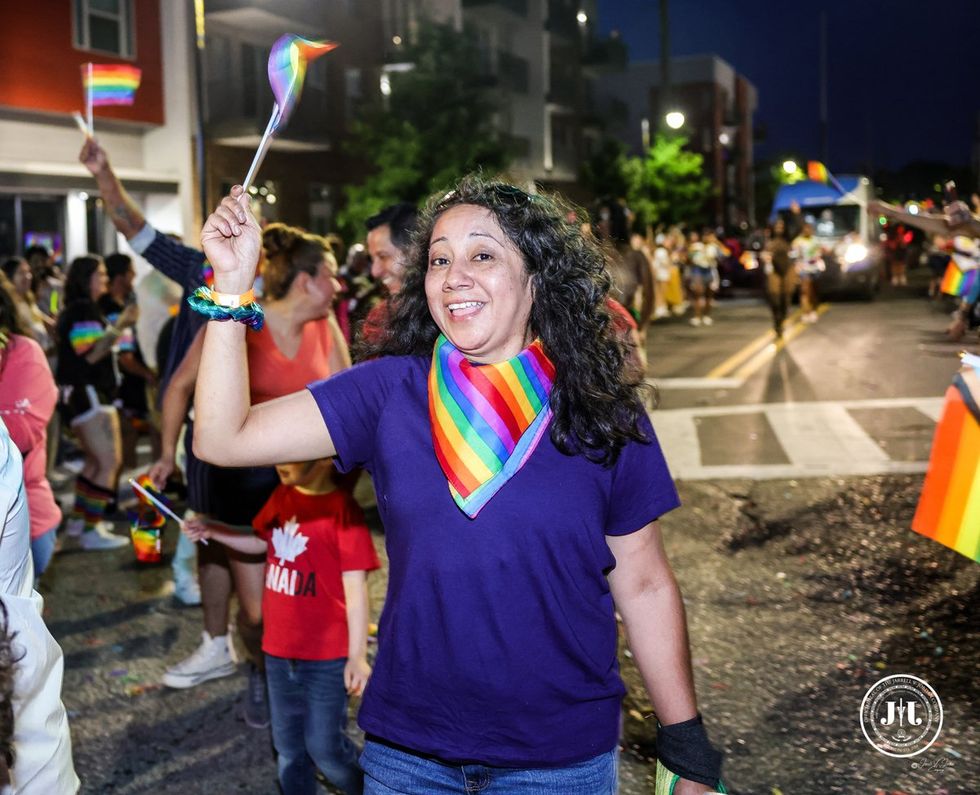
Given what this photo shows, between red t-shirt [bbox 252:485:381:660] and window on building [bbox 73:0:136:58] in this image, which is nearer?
red t-shirt [bbox 252:485:381:660]

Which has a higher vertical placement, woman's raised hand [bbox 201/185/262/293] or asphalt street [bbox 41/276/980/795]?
woman's raised hand [bbox 201/185/262/293]

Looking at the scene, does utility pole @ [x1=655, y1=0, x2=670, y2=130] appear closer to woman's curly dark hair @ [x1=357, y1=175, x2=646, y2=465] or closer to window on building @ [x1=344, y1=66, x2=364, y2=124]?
window on building @ [x1=344, y1=66, x2=364, y2=124]

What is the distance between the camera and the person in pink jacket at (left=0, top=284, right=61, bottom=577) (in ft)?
14.0

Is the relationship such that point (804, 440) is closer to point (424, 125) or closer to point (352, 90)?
point (424, 125)

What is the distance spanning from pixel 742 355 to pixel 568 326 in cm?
1580

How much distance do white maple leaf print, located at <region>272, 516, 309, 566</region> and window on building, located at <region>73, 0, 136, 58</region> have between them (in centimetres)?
2023

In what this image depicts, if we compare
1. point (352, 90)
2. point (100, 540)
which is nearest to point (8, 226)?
point (100, 540)

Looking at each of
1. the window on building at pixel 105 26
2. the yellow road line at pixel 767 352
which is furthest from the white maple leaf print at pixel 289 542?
the window on building at pixel 105 26

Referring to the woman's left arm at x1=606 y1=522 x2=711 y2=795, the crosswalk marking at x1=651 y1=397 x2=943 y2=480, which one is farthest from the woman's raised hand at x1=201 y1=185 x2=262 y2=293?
the crosswalk marking at x1=651 y1=397 x2=943 y2=480

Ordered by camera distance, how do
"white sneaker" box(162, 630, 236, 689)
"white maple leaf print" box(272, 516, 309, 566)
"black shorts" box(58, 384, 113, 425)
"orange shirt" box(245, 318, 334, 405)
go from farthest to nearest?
"black shorts" box(58, 384, 113, 425) < "white sneaker" box(162, 630, 236, 689) < "orange shirt" box(245, 318, 334, 405) < "white maple leaf print" box(272, 516, 309, 566)

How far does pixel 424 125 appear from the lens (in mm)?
27844

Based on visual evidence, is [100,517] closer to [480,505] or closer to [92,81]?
[92,81]

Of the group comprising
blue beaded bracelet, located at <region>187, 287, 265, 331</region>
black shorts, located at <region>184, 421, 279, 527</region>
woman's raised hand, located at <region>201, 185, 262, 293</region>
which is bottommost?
black shorts, located at <region>184, 421, 279, 527</region>

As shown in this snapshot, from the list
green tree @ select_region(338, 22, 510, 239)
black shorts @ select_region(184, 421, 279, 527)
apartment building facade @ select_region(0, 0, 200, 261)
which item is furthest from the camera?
green tree @ select_region(338, 22, 510, 239)
